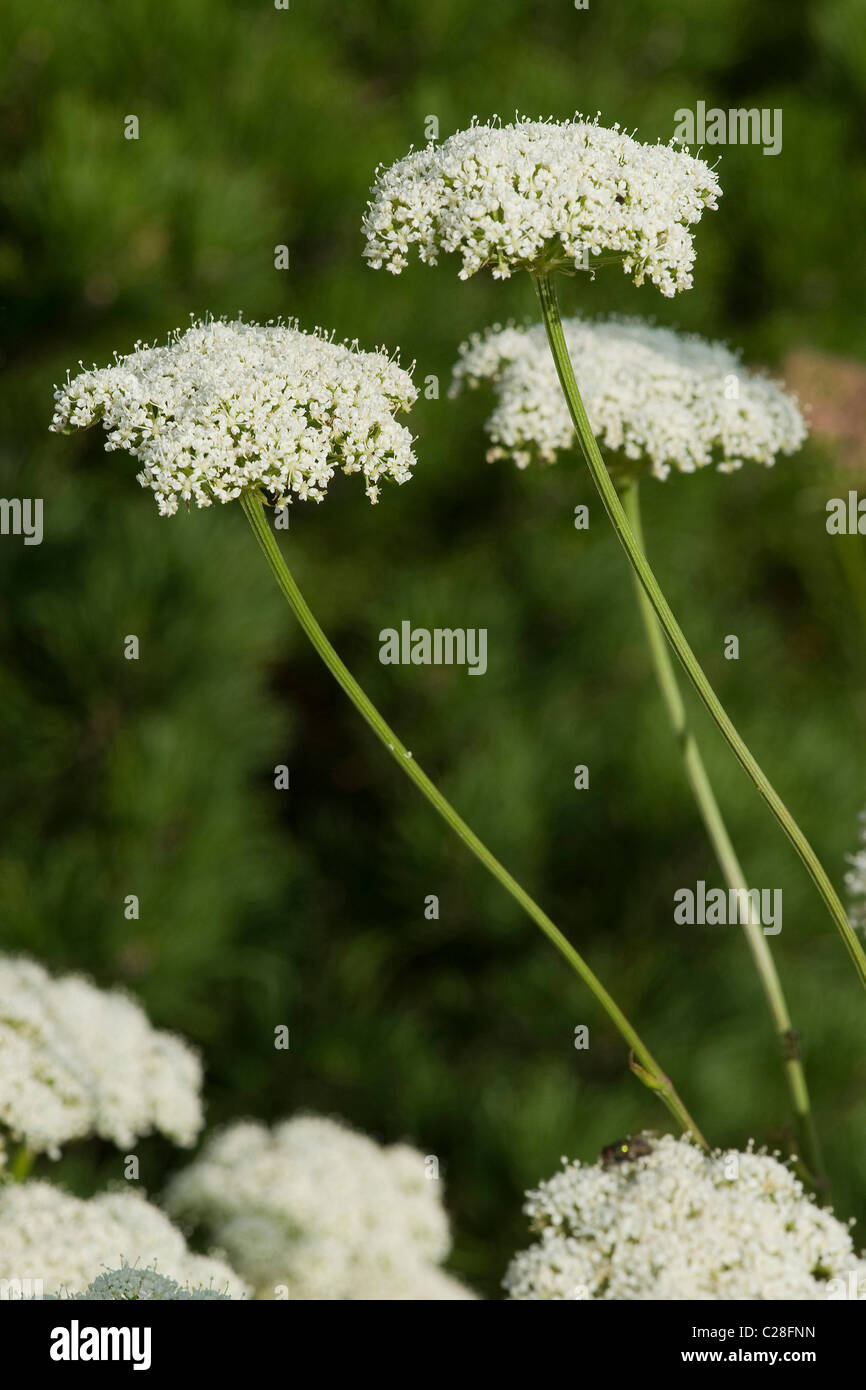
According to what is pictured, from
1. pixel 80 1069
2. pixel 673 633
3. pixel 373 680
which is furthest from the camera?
pixel 373 680

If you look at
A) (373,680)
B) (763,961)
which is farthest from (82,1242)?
(373,680)

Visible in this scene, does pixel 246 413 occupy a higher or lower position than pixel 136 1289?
higher

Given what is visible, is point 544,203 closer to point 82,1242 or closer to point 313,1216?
point 82,1242

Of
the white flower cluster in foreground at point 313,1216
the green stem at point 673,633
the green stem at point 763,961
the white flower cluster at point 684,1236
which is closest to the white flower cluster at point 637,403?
the green stem at point 763,961

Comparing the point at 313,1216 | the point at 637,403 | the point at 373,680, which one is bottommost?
the point at 313,1216

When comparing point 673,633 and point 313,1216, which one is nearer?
point 673,633

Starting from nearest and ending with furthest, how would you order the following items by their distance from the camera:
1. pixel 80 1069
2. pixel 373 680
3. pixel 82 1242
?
1. pixel 82 1242
2. pixel 80 1069
3. pixel 373 680

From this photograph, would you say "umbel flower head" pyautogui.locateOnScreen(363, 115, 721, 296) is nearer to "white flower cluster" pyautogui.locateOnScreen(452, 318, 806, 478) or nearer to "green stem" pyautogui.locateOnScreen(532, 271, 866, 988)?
"green stem" pyautogui.locateOnScreen(532, 271, 866, 988)

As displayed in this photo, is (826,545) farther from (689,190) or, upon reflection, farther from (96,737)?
(689,190)
